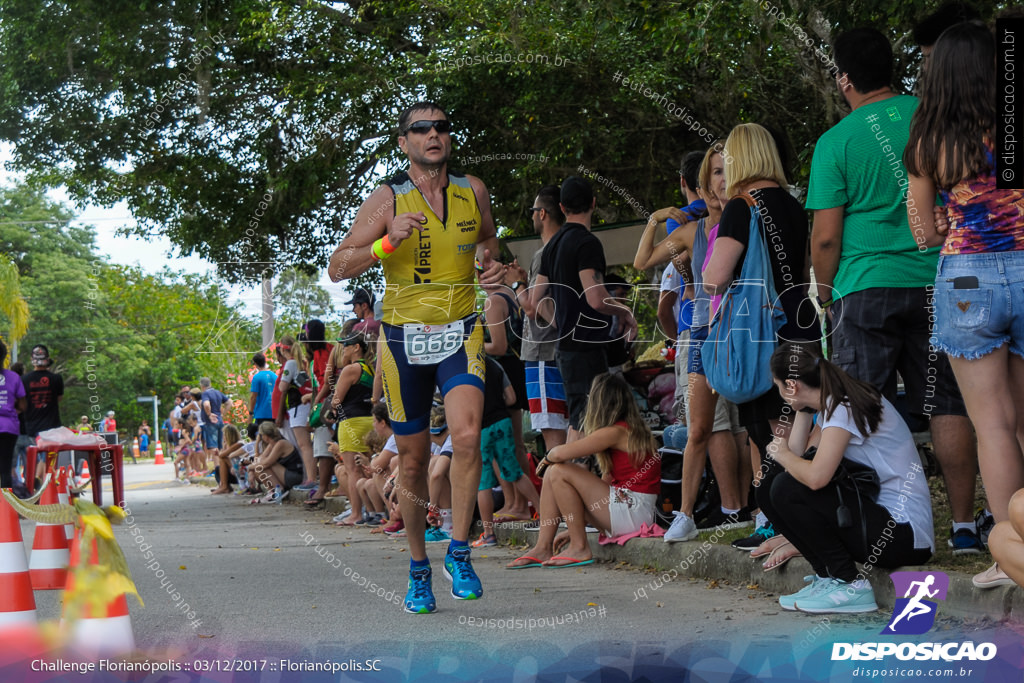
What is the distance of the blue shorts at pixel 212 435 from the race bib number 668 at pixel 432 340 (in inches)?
716

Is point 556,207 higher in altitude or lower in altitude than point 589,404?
higher

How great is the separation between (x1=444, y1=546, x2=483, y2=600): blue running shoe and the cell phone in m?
2.46

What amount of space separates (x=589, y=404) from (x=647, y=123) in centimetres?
704

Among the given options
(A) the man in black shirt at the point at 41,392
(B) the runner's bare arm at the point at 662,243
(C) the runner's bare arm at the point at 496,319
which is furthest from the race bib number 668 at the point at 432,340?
(A) the man in black shirt at the point at 41,392

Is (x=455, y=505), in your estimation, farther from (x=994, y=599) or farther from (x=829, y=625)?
(x=994, y=599)

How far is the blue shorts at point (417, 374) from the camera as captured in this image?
545cm

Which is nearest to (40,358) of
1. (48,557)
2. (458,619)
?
(48,557)

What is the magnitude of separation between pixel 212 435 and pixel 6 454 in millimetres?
10053

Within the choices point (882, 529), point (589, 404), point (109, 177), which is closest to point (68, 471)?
point (589, 404)

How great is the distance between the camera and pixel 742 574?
5.90 metres

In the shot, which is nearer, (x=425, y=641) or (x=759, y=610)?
(x=425, y=641)

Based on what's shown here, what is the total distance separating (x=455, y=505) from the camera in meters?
5.35

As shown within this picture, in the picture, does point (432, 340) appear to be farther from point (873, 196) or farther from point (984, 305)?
point (984, 305)

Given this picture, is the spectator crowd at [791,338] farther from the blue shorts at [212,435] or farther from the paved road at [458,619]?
the blue shorts at [212,435]
